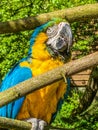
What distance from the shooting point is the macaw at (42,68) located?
3354mm

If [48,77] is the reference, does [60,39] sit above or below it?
above

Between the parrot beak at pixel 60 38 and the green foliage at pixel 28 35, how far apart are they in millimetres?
3095

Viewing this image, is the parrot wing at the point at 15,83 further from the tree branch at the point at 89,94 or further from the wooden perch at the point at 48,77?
the tree branch at the point at 89,94

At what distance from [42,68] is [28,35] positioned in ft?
11.0

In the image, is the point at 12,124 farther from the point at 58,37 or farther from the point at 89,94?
the point at 89,94

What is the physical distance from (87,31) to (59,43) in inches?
153

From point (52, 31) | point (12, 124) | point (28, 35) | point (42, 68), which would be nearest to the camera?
point (12, 124)

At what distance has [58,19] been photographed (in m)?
3.37

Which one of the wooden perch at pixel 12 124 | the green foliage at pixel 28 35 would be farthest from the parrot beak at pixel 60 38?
the green foliage at pixel 28 35

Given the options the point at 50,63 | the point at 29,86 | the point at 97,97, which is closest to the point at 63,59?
the point at 50,63

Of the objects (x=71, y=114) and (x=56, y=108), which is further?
(x=71, y=114)

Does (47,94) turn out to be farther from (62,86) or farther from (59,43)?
(59,43)

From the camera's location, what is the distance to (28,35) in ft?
21.8

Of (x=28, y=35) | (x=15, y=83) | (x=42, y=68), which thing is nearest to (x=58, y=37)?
Answer: (x=42, y=68)
